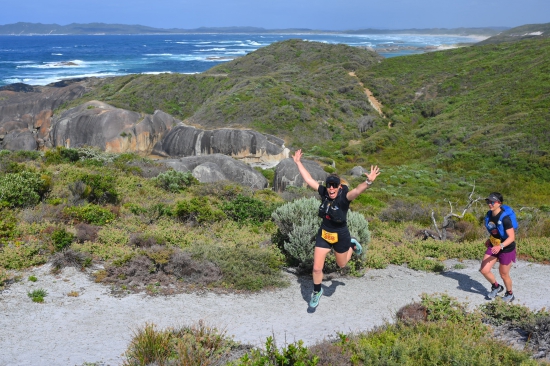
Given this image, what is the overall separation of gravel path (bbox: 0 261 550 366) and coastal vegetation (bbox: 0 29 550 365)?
1.23 feet

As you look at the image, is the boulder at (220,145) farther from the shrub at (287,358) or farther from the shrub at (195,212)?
the shrub at (287,358)

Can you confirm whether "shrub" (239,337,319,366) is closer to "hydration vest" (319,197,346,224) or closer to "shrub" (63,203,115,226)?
"hydration vest" (319,197,346,224)

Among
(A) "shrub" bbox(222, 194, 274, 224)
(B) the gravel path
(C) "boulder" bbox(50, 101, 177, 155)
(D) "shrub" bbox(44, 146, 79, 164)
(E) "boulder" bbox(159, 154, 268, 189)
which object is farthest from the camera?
(C) "boulder" bbox(50, 101, 177, 155)

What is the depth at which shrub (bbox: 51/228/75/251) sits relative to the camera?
866cm

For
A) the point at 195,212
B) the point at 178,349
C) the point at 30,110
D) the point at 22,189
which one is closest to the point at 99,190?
the point at 22,189

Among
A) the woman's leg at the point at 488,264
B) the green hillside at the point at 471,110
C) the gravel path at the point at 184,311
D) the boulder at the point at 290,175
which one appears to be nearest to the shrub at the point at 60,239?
the gravel path at the point at 184,311

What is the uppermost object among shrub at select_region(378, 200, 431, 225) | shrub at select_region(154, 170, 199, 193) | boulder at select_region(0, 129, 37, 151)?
shrub at select_region(154, 170, 199, 193)

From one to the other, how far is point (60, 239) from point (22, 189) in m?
4.41

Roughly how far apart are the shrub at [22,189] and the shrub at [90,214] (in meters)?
1.91

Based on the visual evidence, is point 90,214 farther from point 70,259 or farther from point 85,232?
point 70,259

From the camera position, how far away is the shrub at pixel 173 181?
1739 cm

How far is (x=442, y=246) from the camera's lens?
11062mm

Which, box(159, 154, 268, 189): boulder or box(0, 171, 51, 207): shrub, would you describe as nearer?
box(0, 171, 51, 207): shrub

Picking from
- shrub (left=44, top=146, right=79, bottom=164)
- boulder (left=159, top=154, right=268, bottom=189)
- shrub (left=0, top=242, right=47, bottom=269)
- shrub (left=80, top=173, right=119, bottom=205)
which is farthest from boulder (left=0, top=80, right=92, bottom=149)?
shrub (left=0, top=242, right=47, bottom=269)
